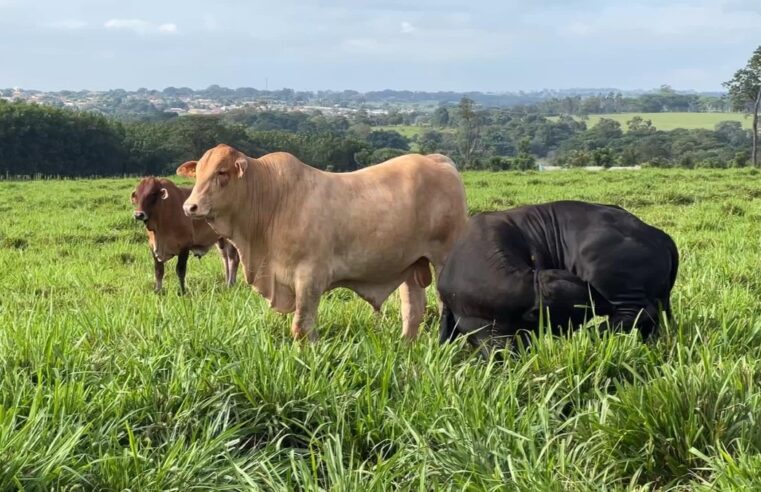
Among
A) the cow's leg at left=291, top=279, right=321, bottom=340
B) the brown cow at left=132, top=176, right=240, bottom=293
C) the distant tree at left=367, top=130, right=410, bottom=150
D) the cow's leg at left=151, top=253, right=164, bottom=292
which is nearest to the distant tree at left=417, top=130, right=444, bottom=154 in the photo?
the distant tree at left=367, top=130, right=410, bottom=150

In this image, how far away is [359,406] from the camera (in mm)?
3189

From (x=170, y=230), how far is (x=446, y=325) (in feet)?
17.4

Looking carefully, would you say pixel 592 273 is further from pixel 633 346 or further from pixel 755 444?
pixel 755 444

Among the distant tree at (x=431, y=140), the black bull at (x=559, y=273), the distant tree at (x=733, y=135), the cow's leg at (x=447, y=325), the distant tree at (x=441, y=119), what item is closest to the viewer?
the black bull at (x=559, y=273)

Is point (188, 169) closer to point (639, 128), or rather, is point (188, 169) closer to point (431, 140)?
point (431, 140)

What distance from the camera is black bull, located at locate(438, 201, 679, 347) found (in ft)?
11.8

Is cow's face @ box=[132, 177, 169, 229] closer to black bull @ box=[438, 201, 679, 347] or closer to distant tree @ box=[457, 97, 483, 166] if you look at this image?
black bull @ box=[438, 201, 679, 347]

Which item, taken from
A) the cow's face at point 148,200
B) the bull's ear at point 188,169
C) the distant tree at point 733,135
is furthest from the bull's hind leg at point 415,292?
the distant tree at point 733,135

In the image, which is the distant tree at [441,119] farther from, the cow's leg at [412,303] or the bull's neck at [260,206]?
the bull's neck at [260,206]

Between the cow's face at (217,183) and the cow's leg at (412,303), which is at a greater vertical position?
the cow's face at (217,183)

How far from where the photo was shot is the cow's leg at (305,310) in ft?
14.1

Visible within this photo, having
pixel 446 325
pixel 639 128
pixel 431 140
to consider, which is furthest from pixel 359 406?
pixel 639 128

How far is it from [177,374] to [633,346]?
2008 millimetres

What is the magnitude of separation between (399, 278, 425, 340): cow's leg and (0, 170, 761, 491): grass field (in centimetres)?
26
